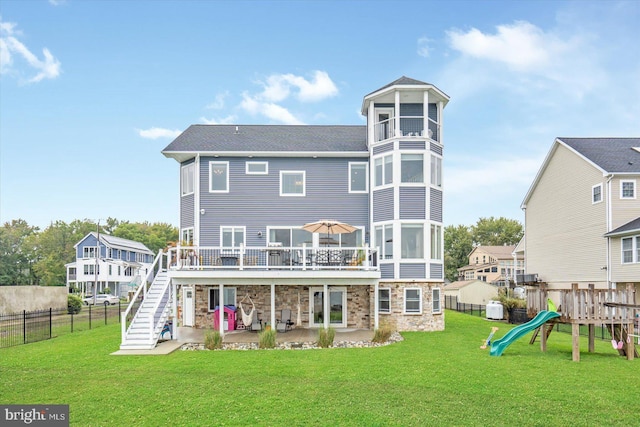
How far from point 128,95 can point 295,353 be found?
62.3 ft

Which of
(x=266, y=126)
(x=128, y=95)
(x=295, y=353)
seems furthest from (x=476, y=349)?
(x=128, y=95)

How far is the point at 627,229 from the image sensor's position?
20312 mm

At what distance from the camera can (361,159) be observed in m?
20.0

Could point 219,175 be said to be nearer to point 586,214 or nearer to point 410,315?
point 410,315

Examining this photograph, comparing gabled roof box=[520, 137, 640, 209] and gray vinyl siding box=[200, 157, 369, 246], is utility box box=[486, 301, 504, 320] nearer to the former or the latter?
gabled roof box=[520, 137, 640, 209]

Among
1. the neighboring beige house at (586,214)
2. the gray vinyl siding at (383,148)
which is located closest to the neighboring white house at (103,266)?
the gray vinyl siding at (383,148)

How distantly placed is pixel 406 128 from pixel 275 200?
6570 millimetres

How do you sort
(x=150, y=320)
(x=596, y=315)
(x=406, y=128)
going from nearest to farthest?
(x=596, y=315) < (x=150, y=320) < (x=406, y=128)

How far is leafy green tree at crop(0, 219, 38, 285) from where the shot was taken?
6094cm

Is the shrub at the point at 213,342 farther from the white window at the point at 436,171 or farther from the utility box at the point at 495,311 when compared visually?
the utility box at the point at 495,311

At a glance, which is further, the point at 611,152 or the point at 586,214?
the point at 611,152

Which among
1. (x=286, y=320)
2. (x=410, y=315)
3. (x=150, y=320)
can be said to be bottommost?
(x=286, y=320)

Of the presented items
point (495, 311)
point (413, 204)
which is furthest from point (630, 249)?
point (413, 204)

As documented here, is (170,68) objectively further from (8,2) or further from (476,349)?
(476,349)
